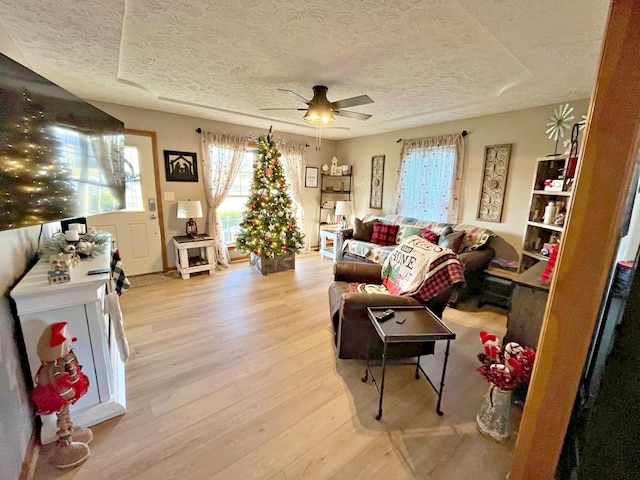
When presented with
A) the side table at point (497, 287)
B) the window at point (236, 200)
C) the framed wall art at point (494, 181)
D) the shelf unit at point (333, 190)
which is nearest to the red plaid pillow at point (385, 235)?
the framed wall art at point (494, 181)

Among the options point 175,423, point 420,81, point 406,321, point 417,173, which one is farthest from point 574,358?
point 417,173

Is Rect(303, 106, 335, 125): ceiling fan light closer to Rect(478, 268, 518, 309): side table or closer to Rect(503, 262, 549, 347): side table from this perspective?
Rect(503, 262, 549, 347): side table

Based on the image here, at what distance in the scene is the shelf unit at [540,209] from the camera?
9.22ft

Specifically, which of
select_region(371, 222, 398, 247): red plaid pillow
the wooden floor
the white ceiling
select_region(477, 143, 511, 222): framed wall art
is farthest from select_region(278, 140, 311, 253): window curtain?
select_region(477, 143, 511, 222): framed wall art

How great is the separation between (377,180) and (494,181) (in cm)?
201

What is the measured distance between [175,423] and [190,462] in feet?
1.01

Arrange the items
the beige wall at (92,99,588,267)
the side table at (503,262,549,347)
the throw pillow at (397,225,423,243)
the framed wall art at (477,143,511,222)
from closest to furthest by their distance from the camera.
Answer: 1. the side table at (503,262,549,347)
2. the beige wall at (92,99,588,267)
3. the framed wall art at (477,143,511,222)
4. the throw pillow at (397,225,423,243)

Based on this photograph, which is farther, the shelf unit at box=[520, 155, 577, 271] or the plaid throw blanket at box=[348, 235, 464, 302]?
the shelf unit at box=[520, 155, 577, 271]

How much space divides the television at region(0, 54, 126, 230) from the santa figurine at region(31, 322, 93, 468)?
0.58m

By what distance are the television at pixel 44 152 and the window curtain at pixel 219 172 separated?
2.38 metres

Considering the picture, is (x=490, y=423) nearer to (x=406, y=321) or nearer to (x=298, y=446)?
(x=406, y=321)

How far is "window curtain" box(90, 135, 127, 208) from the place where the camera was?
1922 mm

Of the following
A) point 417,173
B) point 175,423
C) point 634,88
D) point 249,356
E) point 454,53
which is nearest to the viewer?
point 634,88

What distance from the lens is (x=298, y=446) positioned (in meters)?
1.50
